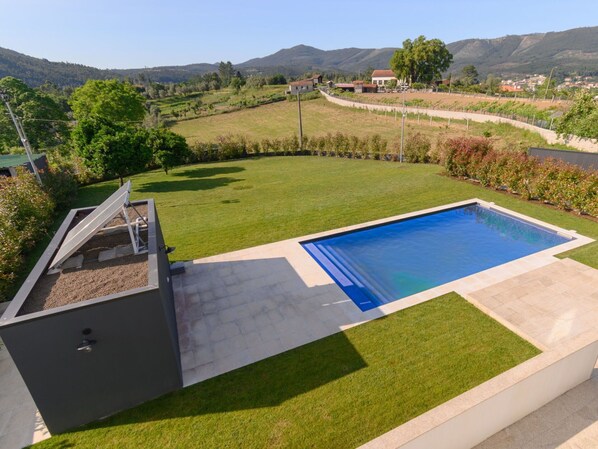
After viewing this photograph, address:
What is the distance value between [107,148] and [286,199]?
12101 millimetres

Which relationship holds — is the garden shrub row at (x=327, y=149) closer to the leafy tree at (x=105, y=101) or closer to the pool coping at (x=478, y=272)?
the pool coping at (x=478, y=272)

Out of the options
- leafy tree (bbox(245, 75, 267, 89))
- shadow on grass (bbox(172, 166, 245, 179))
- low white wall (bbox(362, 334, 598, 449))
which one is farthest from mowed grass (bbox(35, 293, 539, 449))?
leafy tree (bbox(245, 75, 267, 89))

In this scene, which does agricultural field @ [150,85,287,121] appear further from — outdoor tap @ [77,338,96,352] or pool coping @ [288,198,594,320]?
outdoor tap @ [77,338,96,352]

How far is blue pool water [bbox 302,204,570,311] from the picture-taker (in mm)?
11008

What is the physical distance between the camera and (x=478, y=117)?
147 feet

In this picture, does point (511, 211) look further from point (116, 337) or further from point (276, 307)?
point (116, 337)

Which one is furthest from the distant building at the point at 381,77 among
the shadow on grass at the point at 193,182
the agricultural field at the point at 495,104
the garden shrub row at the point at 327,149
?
the shadow on grass at the point at 193,182

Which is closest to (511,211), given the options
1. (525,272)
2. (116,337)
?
(525,272)

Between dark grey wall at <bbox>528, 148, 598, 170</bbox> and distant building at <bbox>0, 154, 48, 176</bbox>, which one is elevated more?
distant building at <bbox>0, 154, 48, 176</bbox>

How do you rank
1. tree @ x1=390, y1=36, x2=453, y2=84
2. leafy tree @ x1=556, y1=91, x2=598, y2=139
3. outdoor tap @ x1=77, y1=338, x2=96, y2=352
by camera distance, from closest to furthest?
outdoor tap @ x1=77, y1=338, x2=96, y2=352, leafy tree @ x1=556, y1=91, x2=598, y2=139, tree @ x1=390, y1=36, x2=453, y2=84

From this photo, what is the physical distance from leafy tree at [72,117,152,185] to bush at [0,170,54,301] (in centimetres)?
394

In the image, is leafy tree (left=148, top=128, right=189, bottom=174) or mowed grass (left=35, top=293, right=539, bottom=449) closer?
mowed grass (left=35, top=293, right=539, bottom=449)

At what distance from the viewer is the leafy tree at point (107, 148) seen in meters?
20.1

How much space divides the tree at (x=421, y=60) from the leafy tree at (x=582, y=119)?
227ft
